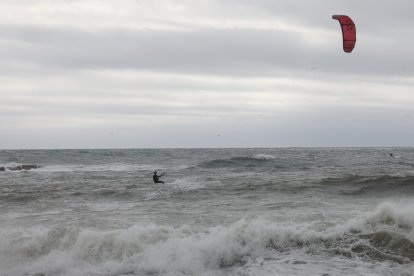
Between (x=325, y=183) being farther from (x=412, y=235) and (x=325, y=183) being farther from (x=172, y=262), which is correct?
(x=172, y=262)

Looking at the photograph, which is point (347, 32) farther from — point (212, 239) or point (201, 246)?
point (201, 246)

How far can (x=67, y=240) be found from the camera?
10125 mm

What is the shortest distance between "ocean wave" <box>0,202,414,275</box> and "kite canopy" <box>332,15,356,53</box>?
191 inches

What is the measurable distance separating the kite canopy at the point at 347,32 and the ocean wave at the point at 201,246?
16.0ft

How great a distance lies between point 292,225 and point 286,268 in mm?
2260

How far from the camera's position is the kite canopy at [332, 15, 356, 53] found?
13.6m

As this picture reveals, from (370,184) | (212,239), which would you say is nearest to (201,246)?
(212,239)

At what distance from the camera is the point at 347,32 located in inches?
543

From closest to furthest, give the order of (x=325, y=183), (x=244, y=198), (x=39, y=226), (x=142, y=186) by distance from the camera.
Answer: (x=39, y=226) < (x=244, y=198) < (x=325, y=183) < (x=142, y=186)

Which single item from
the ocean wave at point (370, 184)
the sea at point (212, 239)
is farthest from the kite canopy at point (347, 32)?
the ocean wave at point (370, 184)

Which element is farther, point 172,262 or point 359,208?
point 359,208

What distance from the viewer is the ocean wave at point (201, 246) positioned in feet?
28.7

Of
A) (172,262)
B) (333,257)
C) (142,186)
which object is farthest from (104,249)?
(142,186)

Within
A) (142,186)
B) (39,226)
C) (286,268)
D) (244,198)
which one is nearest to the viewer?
(286,268)
